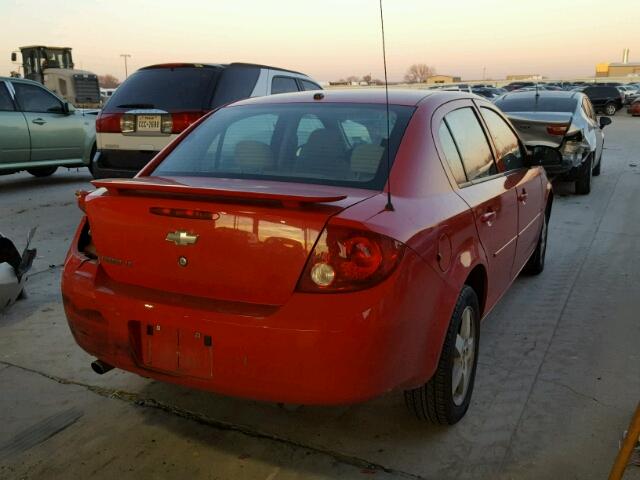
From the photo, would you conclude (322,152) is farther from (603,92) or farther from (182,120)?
(603,92)

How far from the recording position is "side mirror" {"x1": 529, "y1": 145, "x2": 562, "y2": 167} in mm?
4547

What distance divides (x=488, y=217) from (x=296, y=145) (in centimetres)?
108

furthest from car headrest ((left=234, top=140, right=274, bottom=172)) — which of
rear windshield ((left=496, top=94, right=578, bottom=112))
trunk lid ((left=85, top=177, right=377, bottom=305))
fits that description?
rear windshield ((left=496, top=94, right=578, bottom=112))

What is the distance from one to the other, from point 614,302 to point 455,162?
2.31m

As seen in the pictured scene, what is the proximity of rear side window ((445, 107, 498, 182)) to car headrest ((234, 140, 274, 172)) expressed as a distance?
981 millimetres

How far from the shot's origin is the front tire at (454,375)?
2.70 meters

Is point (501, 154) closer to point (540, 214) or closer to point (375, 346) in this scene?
point (540, 214)

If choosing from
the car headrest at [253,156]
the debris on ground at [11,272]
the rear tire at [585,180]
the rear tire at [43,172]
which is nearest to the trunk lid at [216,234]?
the car headrest at [253,156]

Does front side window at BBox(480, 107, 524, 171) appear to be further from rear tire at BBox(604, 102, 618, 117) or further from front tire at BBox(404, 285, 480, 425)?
rear tire at BBox(604, 102, 618, 117)

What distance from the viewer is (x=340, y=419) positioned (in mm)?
2965

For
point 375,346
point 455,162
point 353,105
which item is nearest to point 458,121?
point 455,162

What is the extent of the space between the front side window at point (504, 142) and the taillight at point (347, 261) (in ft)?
6.36

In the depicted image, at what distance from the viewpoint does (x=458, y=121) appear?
11.1 feet

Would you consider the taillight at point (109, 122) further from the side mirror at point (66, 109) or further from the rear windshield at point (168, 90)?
the side mirror at point (66, 109)
